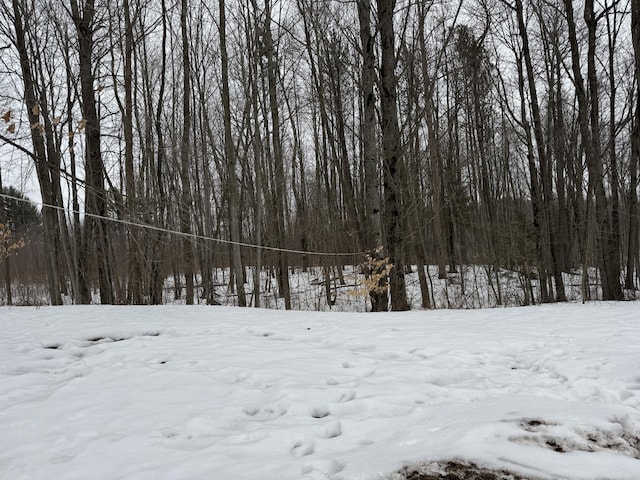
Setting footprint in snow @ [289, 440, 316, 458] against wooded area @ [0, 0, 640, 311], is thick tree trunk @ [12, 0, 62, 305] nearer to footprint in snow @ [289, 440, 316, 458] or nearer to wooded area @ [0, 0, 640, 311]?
wooded area @ [0, 0, 640, 311]

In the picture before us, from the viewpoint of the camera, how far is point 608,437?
1.71 metres

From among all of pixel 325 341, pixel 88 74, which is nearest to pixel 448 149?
pixel 88 74

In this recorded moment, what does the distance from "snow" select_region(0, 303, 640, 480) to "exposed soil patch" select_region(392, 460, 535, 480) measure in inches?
1.0

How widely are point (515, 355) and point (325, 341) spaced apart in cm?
166

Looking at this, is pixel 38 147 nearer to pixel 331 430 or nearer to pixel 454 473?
pixel 331 430

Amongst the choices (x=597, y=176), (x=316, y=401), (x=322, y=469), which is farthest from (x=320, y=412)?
(x=597, y=176)

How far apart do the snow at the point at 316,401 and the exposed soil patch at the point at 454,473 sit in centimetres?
3

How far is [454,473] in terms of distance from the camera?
1.51 metres

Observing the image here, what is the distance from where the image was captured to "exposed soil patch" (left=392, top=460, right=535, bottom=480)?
4.83 feet

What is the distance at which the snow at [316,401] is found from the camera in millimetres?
1619

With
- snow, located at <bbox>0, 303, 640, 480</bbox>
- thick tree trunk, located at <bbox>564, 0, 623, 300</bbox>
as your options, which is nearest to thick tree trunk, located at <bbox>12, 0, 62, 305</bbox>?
snow, located at <bbox>0, 303, 640, 480</bbox>

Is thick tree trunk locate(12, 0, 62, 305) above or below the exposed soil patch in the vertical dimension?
above

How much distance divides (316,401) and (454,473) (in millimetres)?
996

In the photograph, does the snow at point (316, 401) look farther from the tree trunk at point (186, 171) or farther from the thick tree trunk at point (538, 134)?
the thick tree trunk at point (538, 134)
